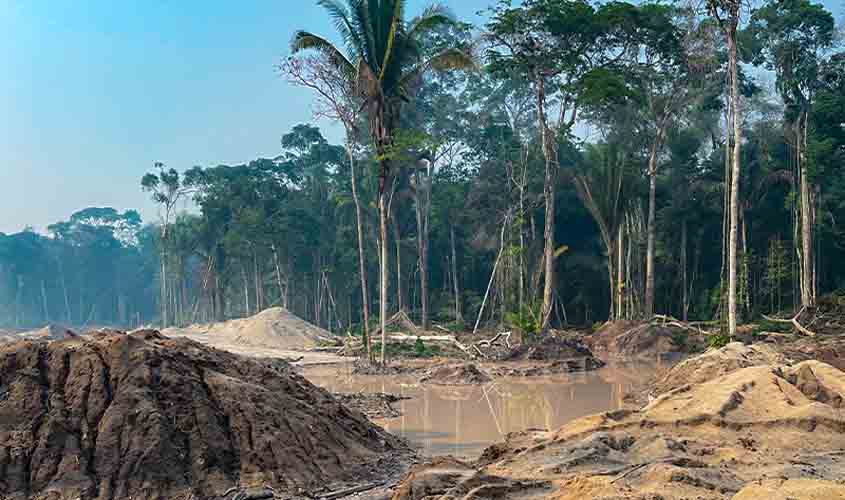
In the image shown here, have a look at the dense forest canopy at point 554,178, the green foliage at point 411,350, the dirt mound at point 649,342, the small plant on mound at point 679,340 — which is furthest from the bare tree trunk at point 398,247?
the small plant on mound at point 679,340

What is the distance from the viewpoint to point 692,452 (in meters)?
6.41

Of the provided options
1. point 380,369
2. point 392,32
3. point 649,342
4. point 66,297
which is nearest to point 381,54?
point 392,32

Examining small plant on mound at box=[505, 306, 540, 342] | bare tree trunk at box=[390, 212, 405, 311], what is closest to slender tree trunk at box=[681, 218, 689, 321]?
small plant on mound at box=[505, 306, 540, 342]

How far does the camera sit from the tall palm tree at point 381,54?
20000mm

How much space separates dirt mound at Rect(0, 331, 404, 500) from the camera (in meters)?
7.64

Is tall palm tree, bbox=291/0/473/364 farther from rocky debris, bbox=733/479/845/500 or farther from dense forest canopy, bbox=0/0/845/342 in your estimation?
rocky debris, bbox=733/479/845/500

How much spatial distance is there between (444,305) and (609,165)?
13584 mm

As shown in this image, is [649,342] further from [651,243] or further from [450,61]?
[450,61]

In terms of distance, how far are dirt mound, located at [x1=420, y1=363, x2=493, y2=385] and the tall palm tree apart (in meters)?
2.96

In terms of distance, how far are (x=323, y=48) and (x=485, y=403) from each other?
10551 mm

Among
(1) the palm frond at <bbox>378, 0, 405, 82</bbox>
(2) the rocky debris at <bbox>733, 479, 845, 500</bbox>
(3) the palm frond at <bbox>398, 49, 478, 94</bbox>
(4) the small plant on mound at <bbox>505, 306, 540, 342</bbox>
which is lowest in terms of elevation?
(4) the small plant on mound at <bbox>505, 306, 540, 342</bbox>

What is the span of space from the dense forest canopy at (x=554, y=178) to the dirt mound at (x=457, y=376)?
9.31ft

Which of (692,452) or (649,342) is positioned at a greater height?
(692,452)

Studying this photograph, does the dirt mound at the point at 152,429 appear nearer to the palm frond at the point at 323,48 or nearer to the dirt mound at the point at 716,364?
the dirt mound at the point at 716,364
